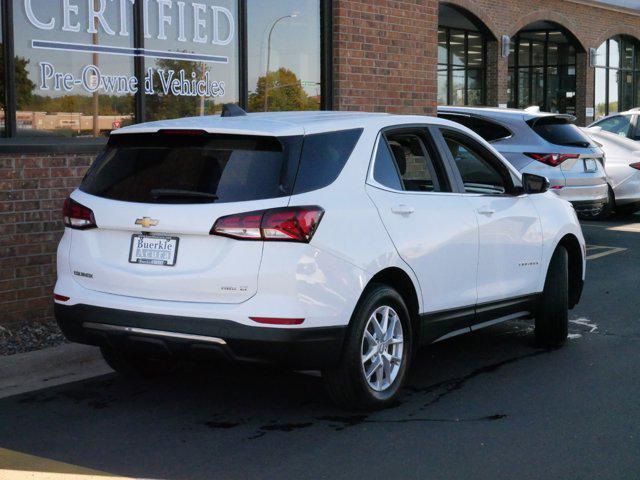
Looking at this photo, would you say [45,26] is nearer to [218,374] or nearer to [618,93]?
[218,374]

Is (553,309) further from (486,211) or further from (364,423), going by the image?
(364,423)

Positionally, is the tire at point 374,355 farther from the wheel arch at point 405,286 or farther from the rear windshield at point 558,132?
the rear windshield at point 558,132

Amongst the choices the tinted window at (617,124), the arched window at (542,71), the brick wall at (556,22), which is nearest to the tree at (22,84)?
the tinted window at (617,124)

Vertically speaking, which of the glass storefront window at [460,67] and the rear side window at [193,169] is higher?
the glass storefront window at [460,67]

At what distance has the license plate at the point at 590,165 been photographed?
580 inches

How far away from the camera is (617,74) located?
35406 mm

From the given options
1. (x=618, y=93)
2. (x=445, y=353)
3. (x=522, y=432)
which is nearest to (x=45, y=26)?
(x=445, y=353)

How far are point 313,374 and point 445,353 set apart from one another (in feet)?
4.12

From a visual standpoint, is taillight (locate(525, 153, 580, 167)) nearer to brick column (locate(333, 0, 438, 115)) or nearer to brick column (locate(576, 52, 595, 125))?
brick column (locate(333, 0, 438, 115))

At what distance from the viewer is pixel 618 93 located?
1416 inches

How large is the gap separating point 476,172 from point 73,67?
372cm

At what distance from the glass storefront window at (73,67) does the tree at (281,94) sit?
1812 mm

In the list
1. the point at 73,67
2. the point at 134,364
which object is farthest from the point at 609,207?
the point at 134,364

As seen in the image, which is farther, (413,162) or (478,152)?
(478,152)
